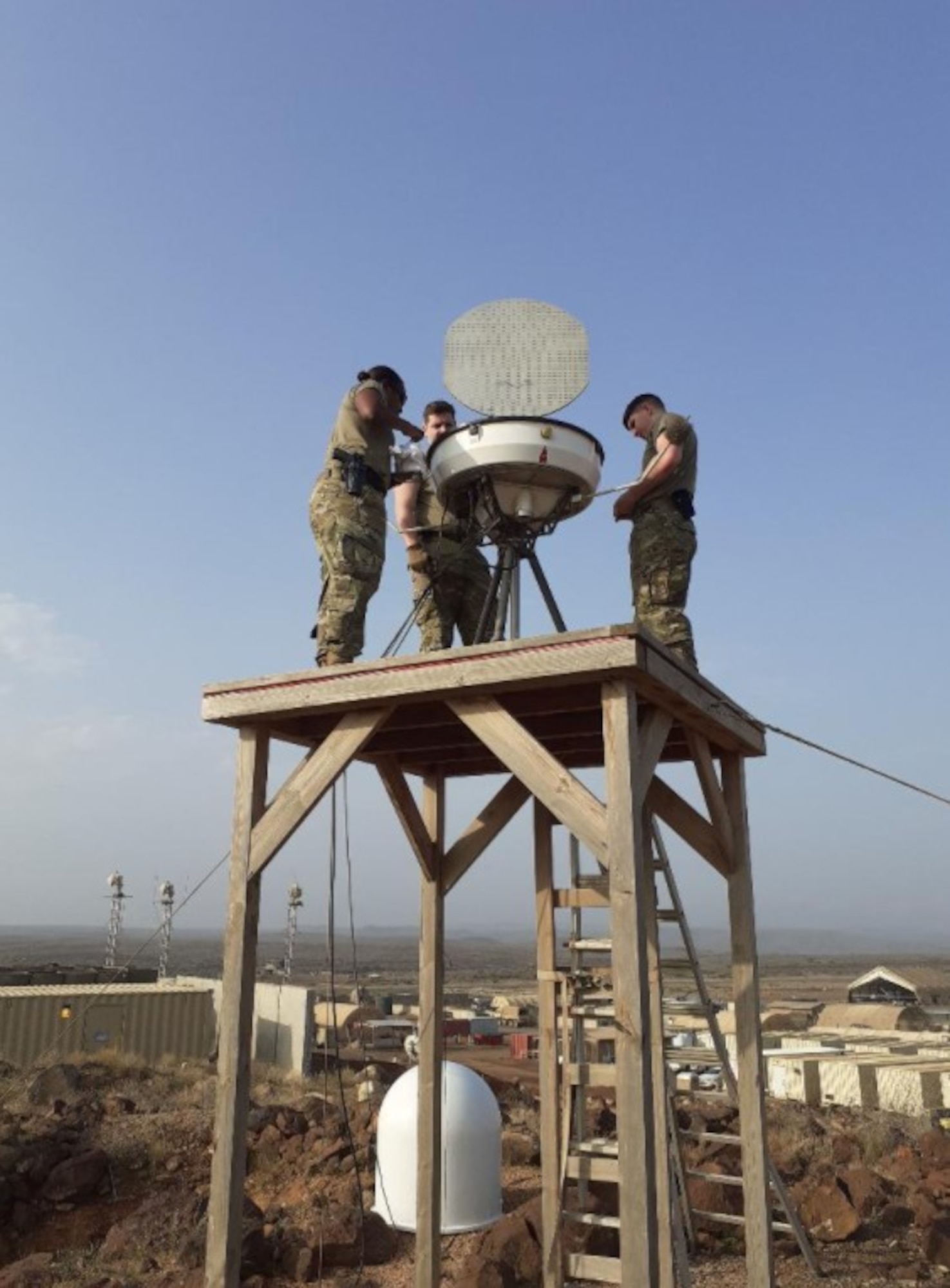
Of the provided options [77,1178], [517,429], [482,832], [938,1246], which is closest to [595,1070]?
[482,832]

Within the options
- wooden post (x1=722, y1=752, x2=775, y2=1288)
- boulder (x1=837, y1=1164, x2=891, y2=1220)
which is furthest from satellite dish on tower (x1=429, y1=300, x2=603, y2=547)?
boulder (x1=837, y1=1164, x2=891, y2=1220)

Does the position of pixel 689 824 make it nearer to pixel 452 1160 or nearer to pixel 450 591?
pixel 450 591

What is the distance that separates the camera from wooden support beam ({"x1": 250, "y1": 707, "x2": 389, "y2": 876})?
5.67 m

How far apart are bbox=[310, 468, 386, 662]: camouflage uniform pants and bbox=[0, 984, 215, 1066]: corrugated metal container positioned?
21714 mm

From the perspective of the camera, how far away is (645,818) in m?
6.95

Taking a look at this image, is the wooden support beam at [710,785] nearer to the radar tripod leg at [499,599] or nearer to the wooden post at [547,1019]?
the radar tripod leg at [499,599]

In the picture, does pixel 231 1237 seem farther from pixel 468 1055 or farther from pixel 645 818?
pixel 468 1055

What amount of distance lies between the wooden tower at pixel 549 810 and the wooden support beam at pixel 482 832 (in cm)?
1

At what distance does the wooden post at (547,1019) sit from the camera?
762cm

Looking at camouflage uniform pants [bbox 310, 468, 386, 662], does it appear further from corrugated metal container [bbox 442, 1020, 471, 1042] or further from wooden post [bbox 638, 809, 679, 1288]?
corrugated metal container [bbox 442, 1020, 471, 1042]

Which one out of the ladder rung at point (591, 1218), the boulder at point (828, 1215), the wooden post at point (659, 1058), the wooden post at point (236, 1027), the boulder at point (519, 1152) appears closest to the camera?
the wooden post at point (236, 1027)

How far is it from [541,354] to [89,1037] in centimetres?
2458

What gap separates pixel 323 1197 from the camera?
1246cm

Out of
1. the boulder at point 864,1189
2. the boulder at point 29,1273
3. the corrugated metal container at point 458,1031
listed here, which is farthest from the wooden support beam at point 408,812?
the corrugated metal container at point 458,1031
